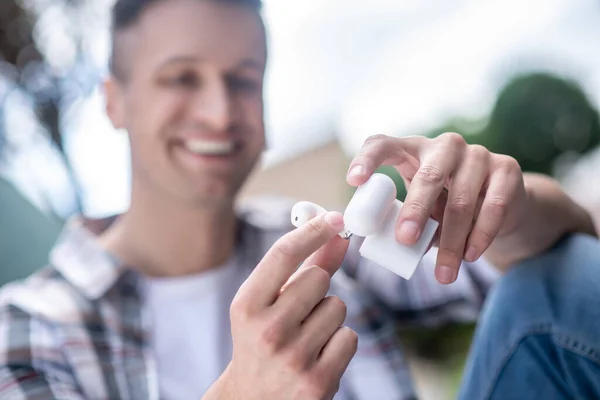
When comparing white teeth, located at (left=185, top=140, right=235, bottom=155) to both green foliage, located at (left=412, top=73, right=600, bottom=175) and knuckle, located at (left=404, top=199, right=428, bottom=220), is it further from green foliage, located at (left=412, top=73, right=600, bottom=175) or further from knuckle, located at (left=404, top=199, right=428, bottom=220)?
green foliage, located at (left=412, top=73, right=600, bottom=175)

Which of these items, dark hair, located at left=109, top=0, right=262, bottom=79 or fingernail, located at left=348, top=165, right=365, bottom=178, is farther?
dark hair, located at left=109, top=0, right=262, bottom=79

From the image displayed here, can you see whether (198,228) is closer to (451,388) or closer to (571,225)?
(571,225)

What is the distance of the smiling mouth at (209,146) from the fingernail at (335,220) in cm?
29

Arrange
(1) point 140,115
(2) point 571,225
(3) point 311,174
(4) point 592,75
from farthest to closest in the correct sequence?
(4) point 592,75
(3) point 311,174
(1) point 140,115
(2) point 571,225

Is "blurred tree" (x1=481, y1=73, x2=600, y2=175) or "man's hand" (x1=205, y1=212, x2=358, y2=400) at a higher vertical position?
"man's hand" (x1=205, y1=212, x2=358, y2=400)

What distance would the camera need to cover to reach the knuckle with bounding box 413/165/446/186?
31 cm

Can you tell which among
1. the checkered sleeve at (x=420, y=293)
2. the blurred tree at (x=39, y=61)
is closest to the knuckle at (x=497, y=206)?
Result: the checkered sleeve at (x=420, y=293)

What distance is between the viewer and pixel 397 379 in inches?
22.8

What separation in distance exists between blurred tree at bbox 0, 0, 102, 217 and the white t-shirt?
20 cm

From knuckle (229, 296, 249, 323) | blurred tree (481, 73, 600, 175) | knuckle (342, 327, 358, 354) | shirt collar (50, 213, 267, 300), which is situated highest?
knuckle (229, 296, 249, 323)

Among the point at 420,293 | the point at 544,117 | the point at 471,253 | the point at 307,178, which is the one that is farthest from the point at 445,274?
the point at 544,117

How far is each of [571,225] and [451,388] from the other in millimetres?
537

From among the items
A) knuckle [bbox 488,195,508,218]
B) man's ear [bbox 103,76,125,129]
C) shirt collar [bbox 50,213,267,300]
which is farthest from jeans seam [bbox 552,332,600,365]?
man's ear [bbox 103,76,125,129]

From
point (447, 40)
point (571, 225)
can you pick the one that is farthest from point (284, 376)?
point (447, 40)
